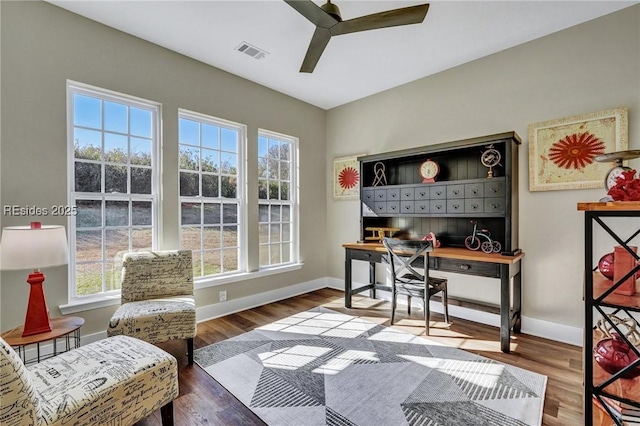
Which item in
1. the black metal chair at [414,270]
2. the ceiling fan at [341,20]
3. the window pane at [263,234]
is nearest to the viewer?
the ceiling fan at [341,20]

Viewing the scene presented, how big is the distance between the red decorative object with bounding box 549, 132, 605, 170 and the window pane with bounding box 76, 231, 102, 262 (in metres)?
4.35

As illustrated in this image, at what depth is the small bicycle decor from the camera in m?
3.06

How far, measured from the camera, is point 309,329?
10.0 ft

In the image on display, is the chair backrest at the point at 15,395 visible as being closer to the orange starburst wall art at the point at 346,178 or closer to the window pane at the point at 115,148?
the window pane at the point at 115,148

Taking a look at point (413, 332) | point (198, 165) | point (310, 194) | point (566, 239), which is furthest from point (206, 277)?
point (566, 239)

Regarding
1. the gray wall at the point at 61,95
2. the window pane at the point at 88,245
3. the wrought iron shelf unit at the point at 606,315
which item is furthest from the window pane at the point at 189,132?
the wrought iron shelf unit at the point at 606,315

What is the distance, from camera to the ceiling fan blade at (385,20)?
206 centimetres

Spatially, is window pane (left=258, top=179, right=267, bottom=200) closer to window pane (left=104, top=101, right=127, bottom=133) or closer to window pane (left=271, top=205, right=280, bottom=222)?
window pane (left=271, top=205, right=280, bottom=222)

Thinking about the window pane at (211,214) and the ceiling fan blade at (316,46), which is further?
the window pane at (211,214)

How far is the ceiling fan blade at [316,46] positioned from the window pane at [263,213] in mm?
1927

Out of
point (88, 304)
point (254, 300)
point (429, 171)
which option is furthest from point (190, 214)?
point (429, 171)

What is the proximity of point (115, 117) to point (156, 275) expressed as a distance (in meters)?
1.58

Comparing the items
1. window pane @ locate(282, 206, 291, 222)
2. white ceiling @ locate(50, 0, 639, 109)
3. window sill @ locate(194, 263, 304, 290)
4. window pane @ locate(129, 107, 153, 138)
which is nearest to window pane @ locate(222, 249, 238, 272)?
window sill @ locate(194, 263, 304, 290)

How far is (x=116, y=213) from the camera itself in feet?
9.25
